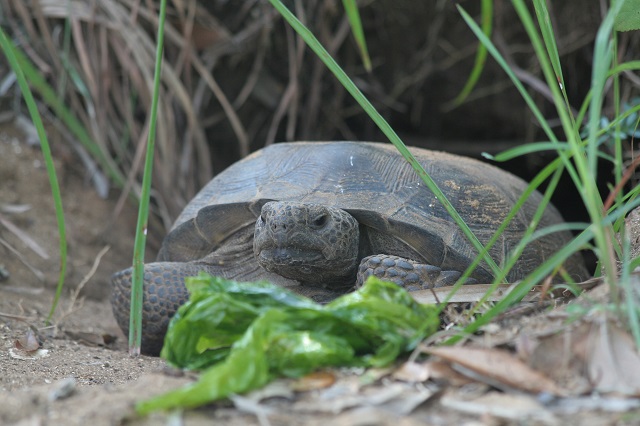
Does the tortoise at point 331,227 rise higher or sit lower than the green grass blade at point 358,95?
lower

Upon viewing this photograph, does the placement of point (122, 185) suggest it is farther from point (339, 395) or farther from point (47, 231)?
point (339, 395)

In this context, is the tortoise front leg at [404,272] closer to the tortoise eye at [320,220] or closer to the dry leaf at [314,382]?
the tortoise eye at [320,220]

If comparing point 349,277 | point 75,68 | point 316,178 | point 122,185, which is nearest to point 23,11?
point 75,68

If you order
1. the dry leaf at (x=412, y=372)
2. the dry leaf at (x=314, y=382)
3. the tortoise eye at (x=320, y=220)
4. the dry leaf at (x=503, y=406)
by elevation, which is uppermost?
the tortoise eye at (x=320, y=220)

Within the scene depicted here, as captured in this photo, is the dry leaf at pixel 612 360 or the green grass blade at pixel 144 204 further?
the green grass blade at pixel 144 204

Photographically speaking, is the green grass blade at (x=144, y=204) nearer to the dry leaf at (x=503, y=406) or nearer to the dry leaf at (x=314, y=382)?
the dry leaf at (x=314, y=382)

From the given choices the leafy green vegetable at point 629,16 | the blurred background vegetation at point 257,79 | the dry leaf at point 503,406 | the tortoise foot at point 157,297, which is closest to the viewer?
the dry leaf at point 503,406

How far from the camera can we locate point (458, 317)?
1.85 m

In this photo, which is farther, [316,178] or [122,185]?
[122,185]

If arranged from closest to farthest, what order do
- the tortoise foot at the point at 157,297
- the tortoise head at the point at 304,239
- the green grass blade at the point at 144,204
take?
the green grass blade at the point at 144,204, the tortoise head at the point at 304,239, the tortoise foot at the point at 157,297

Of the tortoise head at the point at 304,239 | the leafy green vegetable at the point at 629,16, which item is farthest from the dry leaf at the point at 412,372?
the leafy green vegetable at the point at 629,16

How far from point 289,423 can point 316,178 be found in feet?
5.02

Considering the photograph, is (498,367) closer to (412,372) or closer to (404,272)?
(412,372)

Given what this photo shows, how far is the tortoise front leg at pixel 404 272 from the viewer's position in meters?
2.46
